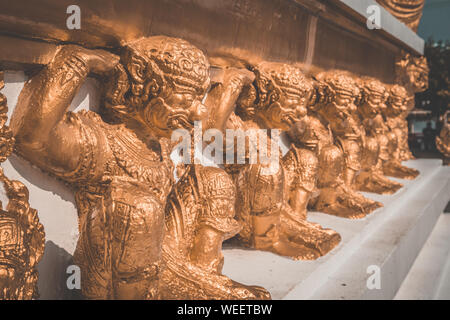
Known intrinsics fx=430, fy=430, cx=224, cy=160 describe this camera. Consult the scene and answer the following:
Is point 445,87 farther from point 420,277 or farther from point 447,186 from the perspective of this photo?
point 420,277

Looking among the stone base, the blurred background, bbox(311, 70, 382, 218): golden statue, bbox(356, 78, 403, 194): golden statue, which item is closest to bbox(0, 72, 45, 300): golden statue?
the stone base

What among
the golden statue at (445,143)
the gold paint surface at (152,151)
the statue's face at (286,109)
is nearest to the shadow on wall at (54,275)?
the gold paint surface at (152,151)

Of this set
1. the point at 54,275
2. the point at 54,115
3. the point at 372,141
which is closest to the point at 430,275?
the point at 372,141

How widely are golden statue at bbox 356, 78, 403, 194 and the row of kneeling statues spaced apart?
953 millimetres

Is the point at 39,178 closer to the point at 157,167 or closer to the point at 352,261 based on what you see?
the point at 157,167

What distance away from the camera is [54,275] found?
0.86 metres

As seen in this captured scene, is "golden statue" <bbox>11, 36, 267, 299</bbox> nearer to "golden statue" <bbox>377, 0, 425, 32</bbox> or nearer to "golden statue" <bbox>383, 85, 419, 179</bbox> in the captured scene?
"golden statue" <bbox>383, 85, 419, 179</bbox>

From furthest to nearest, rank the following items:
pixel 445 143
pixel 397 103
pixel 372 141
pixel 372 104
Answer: pixel 445 143 < pixel 397 103 < pixel 372 141 < pixel 372 104

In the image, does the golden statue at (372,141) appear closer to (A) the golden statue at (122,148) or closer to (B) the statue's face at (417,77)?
(B) the statue's face at (417,77)

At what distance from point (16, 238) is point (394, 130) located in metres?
3.08

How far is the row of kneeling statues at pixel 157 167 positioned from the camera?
76cm

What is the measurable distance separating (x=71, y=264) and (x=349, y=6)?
1334mm

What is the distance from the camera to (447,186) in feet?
9.90
